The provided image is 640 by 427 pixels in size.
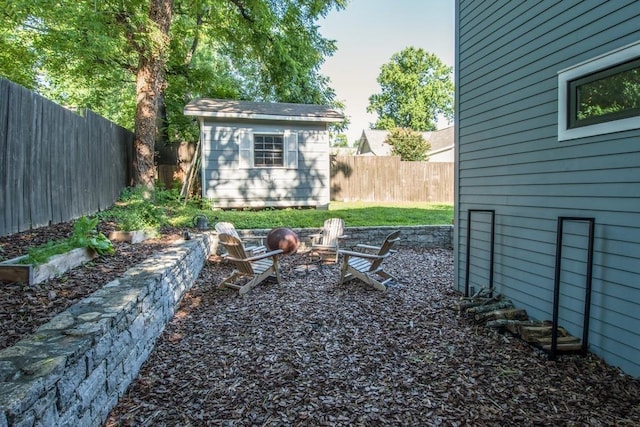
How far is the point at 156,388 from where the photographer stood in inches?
104

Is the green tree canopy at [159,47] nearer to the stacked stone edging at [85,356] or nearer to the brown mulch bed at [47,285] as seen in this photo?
the brown mulch bed at [47,285]

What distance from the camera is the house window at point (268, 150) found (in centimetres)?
1118

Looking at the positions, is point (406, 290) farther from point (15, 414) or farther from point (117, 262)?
point (15, 414)

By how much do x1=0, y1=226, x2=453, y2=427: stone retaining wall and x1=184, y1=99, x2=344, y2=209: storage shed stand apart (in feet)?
23.4

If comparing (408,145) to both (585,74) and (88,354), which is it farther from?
(88,354)

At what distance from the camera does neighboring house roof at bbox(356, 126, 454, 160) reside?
27148mm

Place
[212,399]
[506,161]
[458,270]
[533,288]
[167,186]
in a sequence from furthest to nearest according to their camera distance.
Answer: [167,186] → [458,270] → [506,161] → [533,288] → [212,399]

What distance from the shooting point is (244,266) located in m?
5.14

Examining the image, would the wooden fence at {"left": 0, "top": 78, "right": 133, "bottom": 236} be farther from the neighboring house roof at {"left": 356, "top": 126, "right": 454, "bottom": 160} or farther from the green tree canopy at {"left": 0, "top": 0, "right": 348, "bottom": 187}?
the neighboring house roof at {"left": 356, "top": 126, "right": 454, "bottom": 160}

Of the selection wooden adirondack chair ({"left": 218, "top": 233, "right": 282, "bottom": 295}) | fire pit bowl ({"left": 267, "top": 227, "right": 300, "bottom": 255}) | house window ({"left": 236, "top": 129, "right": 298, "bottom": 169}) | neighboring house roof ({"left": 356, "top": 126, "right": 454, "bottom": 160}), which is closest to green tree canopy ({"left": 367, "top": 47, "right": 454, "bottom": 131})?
neighboring house roof ({"left": 356, "top": 126, "right": 454, "bottom": 160})

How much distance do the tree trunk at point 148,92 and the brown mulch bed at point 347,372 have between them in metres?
5.30

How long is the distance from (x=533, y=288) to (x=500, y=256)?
60 cm

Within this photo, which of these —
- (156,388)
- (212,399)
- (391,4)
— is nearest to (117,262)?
(156,388)

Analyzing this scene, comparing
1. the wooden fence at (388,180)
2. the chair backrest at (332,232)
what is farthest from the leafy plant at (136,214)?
the wooden fence at (388,180)
